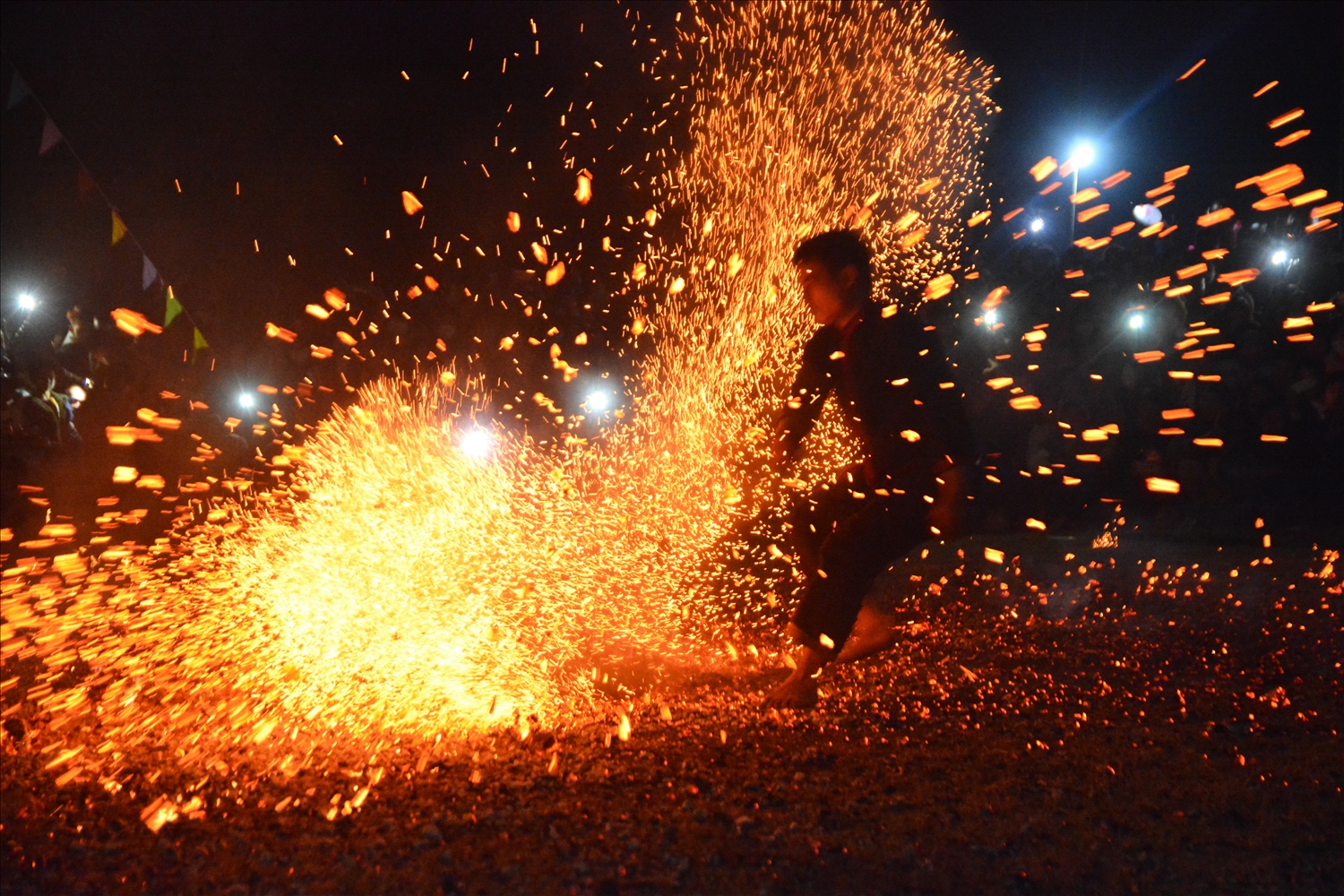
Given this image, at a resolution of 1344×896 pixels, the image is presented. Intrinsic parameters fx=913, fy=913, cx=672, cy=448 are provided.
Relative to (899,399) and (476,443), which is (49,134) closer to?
(476,443)

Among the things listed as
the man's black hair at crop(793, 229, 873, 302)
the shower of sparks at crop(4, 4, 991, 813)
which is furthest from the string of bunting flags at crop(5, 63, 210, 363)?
the man's black hair at crop(793, 229, 873, 302)

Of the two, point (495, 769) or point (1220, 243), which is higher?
point (1220, 243)

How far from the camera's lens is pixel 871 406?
377cm

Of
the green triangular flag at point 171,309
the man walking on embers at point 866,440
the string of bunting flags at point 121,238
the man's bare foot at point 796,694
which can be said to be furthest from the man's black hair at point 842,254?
the green triangular flag at point 171,309

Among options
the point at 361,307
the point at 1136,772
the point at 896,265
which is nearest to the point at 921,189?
the point at 896,265

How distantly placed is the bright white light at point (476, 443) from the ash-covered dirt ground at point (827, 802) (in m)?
2.92

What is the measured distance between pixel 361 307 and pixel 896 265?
5243 millimetres

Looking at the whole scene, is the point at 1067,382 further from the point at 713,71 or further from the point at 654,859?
the point at 654,859

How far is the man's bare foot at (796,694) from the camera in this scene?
11.8 feet

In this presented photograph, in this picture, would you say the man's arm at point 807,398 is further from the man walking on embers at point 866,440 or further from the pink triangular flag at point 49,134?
the pink triangular flag at point 49,134

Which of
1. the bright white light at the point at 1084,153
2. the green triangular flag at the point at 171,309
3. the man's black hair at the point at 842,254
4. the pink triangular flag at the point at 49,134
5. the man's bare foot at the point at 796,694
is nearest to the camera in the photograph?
the man's bare foot at the point at 796,694

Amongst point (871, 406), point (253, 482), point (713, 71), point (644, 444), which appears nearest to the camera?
point (871, 406)

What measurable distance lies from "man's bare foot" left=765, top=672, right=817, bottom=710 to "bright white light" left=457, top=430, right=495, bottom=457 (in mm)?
3213

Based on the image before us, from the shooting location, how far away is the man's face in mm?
3838
